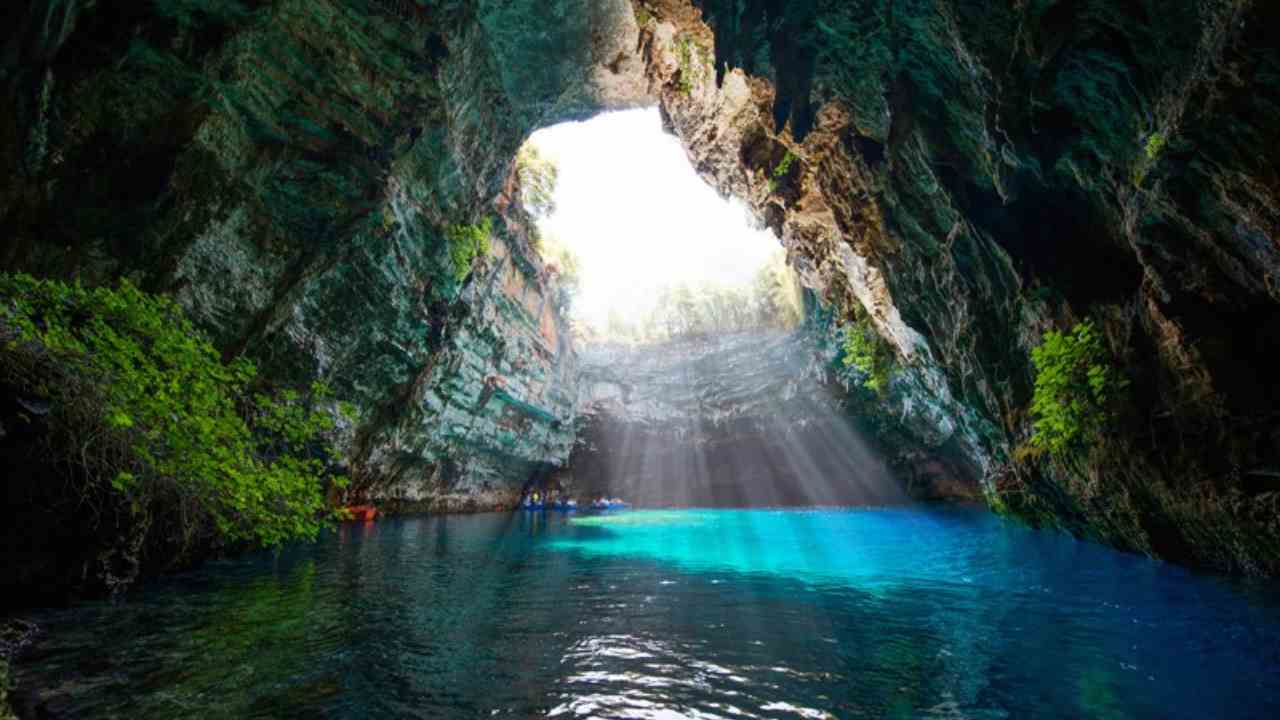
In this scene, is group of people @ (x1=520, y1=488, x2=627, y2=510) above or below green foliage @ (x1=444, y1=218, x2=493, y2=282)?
below

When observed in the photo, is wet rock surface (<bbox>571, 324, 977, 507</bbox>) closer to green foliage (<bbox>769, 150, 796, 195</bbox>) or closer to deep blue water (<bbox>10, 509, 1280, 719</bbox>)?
green foliage (<bbox>769, 150, 796, 195</bbox>)

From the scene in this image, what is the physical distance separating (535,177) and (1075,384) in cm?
2529

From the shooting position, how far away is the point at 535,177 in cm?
2927

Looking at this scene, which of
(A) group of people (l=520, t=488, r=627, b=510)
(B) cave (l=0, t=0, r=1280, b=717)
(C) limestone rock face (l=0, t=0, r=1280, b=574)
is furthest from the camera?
(A) group of people (l=520, t=488, r=627, b=510)

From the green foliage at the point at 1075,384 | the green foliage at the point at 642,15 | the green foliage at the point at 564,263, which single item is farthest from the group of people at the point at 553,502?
the green foliage at the point at 1075,384

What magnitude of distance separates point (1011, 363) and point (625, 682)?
11.8 m

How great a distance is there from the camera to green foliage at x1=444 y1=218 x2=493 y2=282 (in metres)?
18.0

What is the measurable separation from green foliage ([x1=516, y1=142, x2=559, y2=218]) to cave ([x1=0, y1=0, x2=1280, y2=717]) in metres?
8.89

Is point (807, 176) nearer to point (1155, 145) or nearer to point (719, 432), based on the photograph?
point (1155, 145)

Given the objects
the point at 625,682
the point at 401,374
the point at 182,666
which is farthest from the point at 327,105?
the point at 625,682

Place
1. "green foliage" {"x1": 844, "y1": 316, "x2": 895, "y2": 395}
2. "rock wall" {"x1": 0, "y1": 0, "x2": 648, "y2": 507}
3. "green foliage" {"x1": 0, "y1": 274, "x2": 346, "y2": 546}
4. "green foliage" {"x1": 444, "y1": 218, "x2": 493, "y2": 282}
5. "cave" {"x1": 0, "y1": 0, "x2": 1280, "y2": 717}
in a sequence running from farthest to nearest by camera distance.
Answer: "green foliage" {"x1": 844, "y1": 316, "x2": 895, "y2": 395}
"green foliage" {"x1": 444, "y1": 218, "x2": 493, "y2": 282}
"rock wall" {"x1": 0, "y1": 0, "x2": 648, "y2": 507}
"green foliage" {"x1": 0, "y1": 274, "x2": 346, "y2": 546}
"cave" {"x1": 0, "y1": 0, "x2": 1280, "y2": 717}

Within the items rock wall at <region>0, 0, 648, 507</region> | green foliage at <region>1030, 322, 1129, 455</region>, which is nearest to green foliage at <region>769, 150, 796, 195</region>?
rock wall at <region>0, 0, 648, 507</region>

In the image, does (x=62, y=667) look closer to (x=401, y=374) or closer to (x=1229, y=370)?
(x=1229, y=370)

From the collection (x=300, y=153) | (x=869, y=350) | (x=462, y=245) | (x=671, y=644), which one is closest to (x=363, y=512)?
(x=462, y=245)
